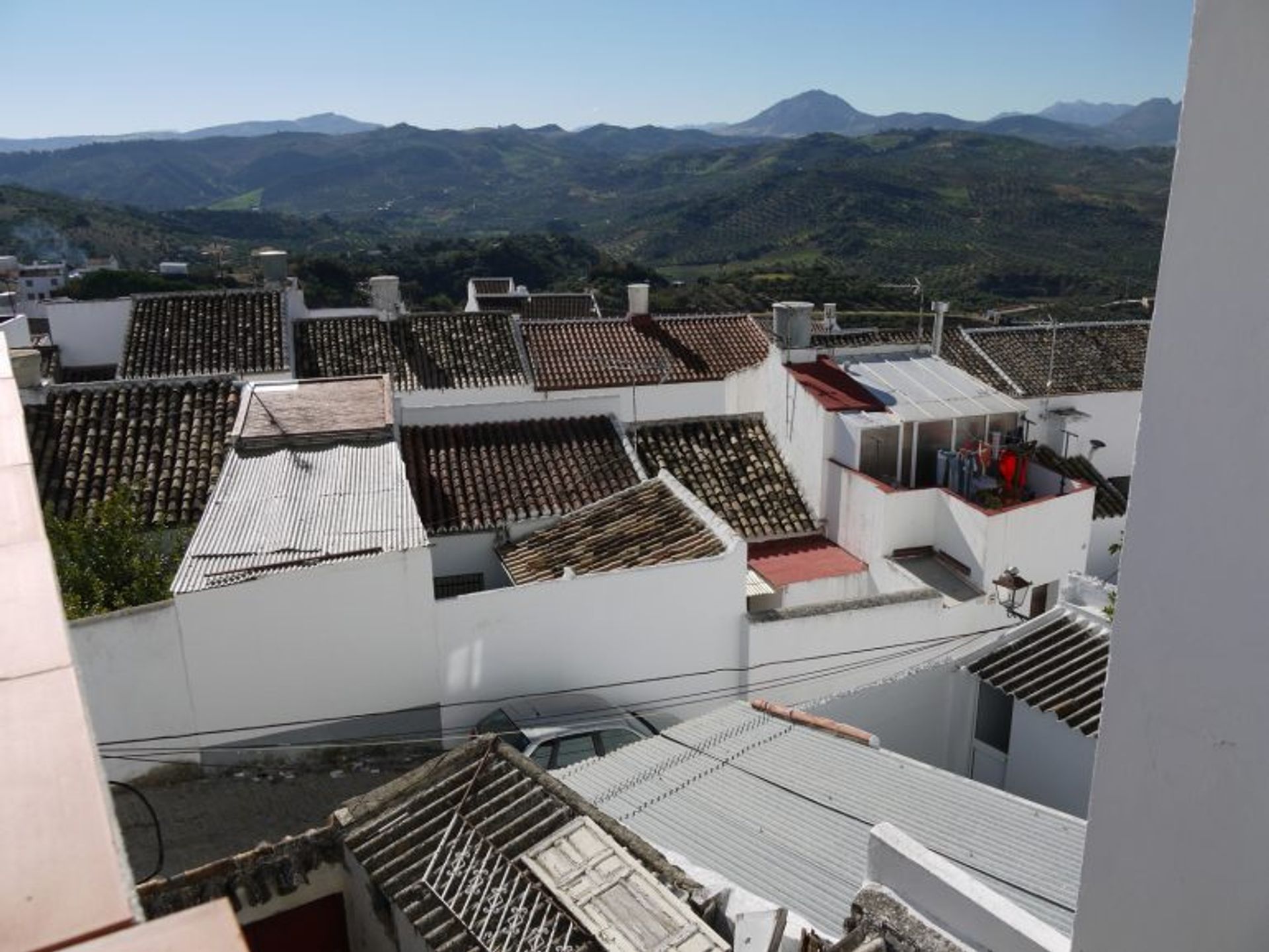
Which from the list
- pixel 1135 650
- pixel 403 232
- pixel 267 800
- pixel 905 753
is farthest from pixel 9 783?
pixel 403 232

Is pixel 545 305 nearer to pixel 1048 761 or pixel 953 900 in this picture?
pixel 1048 761

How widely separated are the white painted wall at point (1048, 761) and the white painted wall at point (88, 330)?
72.9 ft

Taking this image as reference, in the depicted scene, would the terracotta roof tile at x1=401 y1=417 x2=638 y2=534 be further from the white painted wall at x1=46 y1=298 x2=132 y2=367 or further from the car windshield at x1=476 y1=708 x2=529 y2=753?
the white painted wall at x1=46 y1=298 x2=132 y2=367

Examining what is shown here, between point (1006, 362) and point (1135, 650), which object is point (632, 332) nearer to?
point (1006, 362)

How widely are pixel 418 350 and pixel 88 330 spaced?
8.17m

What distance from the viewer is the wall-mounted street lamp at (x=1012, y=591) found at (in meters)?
12.8

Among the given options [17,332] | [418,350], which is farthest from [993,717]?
[17,332]

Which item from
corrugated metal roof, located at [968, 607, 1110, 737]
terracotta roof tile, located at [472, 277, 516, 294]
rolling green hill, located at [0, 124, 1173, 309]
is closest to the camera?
corrugated metal roof, located at [968, 607, 1110, 737]

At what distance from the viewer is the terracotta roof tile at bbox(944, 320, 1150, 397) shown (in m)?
24.5

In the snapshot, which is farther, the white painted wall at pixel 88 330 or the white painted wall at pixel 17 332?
the white painted wall at pixel 88 330

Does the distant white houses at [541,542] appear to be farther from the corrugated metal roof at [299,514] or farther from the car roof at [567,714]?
the car roof at [567,714]

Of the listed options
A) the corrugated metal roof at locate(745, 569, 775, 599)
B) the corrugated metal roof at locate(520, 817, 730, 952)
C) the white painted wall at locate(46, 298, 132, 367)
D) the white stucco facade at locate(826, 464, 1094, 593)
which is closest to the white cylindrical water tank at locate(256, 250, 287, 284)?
the white painted wall at locate(46, 298, 132, 367)

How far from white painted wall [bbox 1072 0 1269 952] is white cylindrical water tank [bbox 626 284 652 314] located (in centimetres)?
2459

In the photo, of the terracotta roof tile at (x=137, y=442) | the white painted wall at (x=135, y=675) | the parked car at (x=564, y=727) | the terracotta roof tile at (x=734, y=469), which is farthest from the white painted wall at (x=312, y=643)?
the terracotta roof tile at (x=734, y=469)
